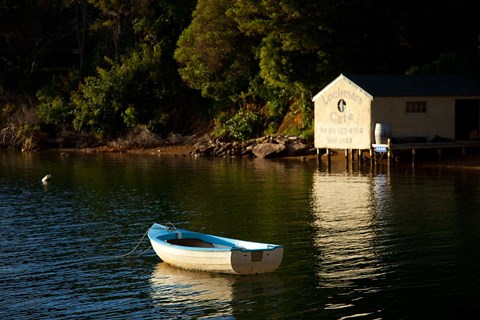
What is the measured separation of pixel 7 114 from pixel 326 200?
171 feet

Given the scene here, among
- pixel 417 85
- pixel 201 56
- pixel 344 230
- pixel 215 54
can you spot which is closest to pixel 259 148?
pixel 215 54

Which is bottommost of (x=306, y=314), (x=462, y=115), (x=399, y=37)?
(x=306, y=314)

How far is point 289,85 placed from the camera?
6644cm

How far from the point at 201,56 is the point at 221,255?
46.2 m

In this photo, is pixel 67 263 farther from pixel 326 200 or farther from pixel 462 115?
pixel 462 115

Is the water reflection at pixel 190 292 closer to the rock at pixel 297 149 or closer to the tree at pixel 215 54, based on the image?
the rock at pixel 297 149

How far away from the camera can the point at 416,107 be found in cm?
5875

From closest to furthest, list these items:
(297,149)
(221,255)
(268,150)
→ (221,255) < (297,149) < (268,150)

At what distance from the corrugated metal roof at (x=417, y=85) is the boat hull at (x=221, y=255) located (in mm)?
29405

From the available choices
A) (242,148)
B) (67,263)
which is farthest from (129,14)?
(67,263)

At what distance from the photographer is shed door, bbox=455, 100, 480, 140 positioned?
2413 inches

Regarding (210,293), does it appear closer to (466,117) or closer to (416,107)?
(416,107)

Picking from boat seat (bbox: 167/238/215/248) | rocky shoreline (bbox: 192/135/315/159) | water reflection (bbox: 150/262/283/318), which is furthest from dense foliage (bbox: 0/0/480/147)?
water reflection (bbox: 150/262/283/318)

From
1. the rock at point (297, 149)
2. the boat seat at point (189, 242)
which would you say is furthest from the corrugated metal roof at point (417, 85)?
the boat seat at point (189, 242)
